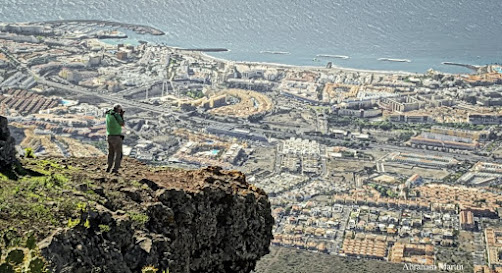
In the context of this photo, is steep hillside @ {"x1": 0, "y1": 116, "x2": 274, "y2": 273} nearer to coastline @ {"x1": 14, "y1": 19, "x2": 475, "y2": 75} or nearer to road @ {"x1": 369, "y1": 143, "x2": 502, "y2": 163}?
road @ {"x1": 369, "y1": 143, "x2": 502, "y2": 163}

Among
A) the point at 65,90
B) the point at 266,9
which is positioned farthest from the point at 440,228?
the point at 266,9

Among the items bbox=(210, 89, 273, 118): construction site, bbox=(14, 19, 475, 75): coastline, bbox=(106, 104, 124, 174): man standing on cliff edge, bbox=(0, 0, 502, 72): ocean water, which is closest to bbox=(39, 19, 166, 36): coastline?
bbox=(14, 19, 475, 75): coastline

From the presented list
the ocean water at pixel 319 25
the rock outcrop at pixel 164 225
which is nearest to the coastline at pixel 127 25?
the ocean water at pixel 319 25

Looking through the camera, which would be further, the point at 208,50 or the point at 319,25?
the point at 319,25

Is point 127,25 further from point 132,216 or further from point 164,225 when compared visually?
point 132,216

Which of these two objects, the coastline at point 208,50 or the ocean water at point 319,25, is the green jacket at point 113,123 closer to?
the coastline at point 208,50

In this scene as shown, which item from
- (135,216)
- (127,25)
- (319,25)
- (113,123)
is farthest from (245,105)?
(135,216)

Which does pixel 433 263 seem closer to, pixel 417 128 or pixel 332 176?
pixel 332 176
